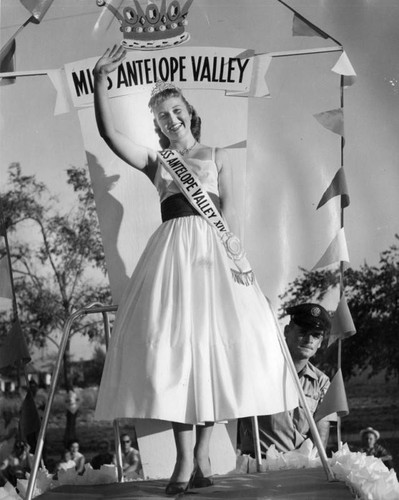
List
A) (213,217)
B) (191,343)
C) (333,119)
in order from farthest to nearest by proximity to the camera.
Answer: (333,119)
(213,217)
(191,343)

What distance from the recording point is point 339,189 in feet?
9.00

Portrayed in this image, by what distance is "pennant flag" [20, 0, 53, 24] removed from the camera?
2.80 metres

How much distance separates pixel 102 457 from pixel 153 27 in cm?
134

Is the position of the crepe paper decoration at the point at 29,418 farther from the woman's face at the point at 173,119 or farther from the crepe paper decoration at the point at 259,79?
the crepe paper decoration at the point at 259,79

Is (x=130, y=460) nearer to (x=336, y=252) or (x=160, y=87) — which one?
(x=336, y=252)

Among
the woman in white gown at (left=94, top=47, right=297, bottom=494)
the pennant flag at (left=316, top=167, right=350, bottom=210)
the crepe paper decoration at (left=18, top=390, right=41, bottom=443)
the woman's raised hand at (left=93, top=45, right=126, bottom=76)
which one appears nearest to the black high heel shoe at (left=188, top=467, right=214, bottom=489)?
the woman in white gown at (left=94, top=47, right=297, bottom=494)

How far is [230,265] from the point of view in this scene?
2.62 m

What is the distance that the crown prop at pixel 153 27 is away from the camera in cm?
276

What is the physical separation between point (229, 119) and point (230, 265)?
18.6 inches

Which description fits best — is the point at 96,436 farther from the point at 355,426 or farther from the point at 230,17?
the point at 230,17

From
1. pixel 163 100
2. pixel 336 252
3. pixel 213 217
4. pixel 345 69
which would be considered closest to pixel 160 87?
pixel 163 100

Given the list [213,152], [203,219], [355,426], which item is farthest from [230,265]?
[355,426]

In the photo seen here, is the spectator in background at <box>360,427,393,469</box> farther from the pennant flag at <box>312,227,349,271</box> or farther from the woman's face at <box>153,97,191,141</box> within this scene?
the woman's face at <box>153,97,191,141</box>

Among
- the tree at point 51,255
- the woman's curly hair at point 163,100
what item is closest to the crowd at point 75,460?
the tree at point 51,255
